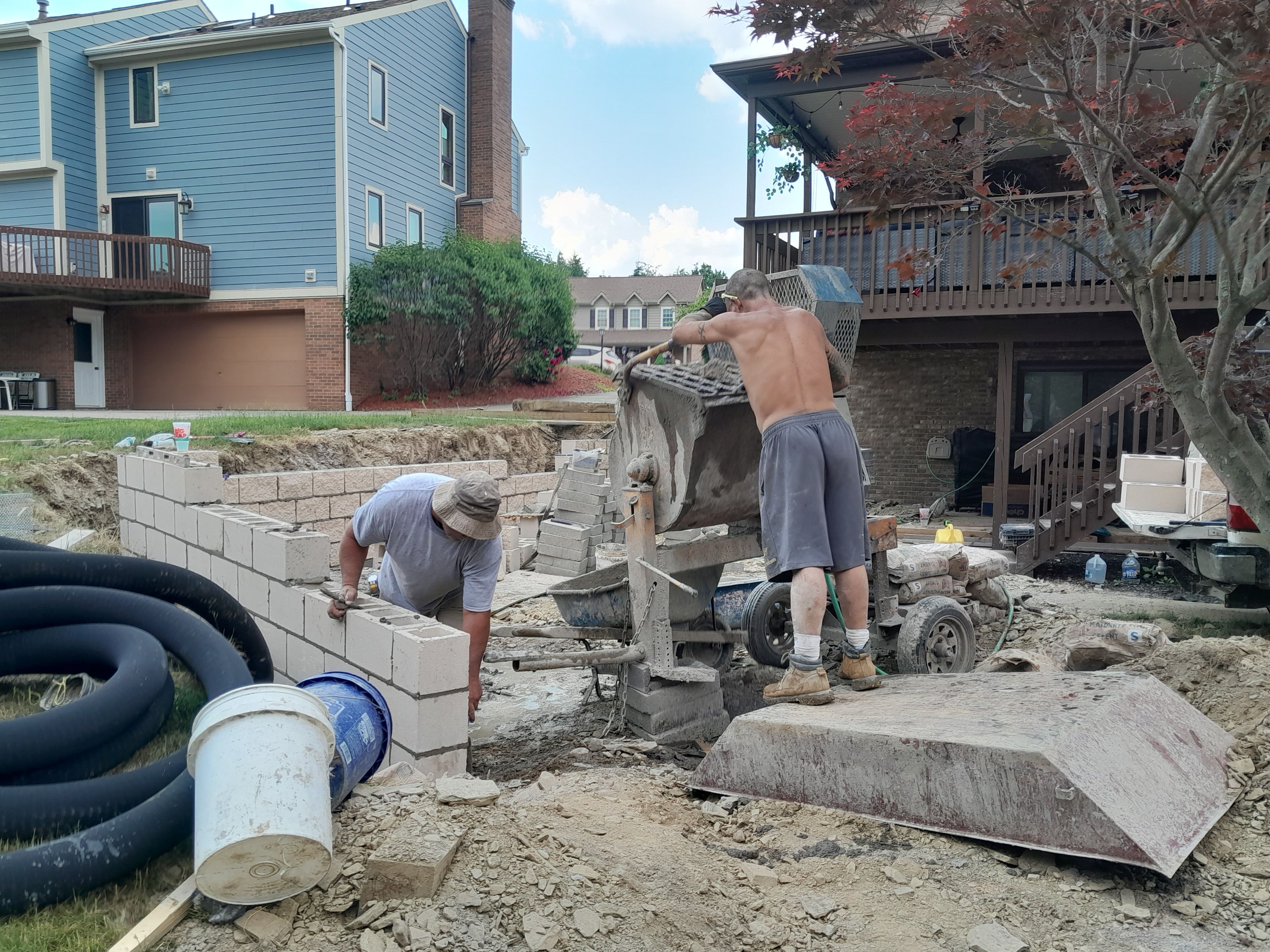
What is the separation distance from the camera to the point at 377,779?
3275mm

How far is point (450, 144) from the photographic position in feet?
77.3

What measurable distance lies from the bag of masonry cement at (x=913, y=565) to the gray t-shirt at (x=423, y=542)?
2.44m

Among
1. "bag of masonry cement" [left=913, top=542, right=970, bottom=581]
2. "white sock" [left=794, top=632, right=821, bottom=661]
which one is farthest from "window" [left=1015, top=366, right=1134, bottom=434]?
"white sock" [left=794, top=632, right=821, bottom=661]

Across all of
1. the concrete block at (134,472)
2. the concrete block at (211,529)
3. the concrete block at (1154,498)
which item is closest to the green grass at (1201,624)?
the concrete block at (1154,498)

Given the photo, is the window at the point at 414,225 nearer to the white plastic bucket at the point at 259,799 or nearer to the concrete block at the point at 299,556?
the concrete block at the point at 299,556

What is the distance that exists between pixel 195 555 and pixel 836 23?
474 centimetres

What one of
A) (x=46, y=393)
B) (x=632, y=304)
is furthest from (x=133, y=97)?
(x=632, y=304)

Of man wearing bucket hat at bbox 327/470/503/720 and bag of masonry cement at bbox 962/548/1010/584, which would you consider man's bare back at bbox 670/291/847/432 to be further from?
bag of masonry cement at bbox 962/548/1010/584

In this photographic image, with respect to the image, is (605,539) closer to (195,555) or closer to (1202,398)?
(195,555)

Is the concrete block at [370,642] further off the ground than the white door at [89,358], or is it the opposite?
the white door at [89,358]

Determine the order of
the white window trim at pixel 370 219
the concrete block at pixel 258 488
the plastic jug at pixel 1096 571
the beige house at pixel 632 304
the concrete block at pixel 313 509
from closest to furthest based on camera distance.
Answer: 1. the concrete block at pixel 258 488
2. the concrete block at pixel 313 509
3. the plastic jug at pixel 1096 571
4. the white window trim at pixel 370 219
5. the beige house at pixel 632 304

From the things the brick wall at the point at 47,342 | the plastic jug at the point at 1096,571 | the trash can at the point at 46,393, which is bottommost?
the plastic jug at the point at 1096,571

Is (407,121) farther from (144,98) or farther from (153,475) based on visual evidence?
(153,475)

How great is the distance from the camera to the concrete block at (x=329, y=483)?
27.2ft
